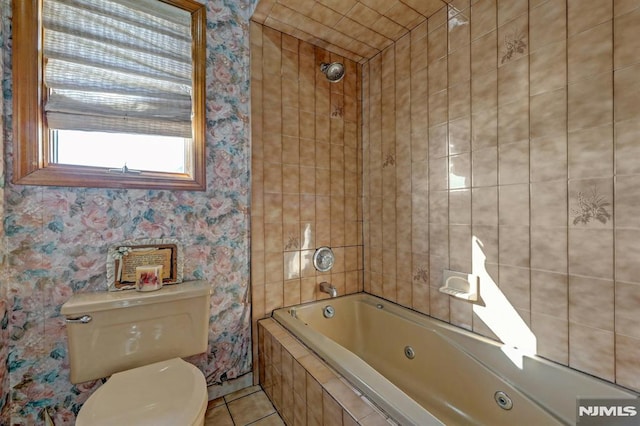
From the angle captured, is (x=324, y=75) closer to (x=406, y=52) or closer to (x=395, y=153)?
(x=406, y=52)

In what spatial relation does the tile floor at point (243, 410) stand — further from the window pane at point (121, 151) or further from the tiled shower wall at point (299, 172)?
the window pane at point (121, 151)

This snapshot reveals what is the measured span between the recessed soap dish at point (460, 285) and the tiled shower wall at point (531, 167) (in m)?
0.04

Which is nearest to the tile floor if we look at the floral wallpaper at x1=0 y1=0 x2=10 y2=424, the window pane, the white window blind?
the floral wallpaper at x1=0 y1=0 x2=10 y2=424

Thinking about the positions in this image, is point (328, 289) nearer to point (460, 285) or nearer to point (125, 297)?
point (460, 285)

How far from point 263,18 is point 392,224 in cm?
154

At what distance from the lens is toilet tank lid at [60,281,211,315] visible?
3.77 ft

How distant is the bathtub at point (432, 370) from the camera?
1053 mm

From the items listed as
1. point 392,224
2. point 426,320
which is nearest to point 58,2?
point 392,224

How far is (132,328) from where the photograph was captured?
1.24 meters

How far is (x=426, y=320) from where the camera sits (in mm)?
1620

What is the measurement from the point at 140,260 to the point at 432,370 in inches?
65.4

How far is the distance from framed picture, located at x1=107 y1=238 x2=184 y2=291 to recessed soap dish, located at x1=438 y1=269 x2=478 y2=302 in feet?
4.81

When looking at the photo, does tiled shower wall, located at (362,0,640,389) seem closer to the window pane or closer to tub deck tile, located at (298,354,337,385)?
tub deck tile, located at (298,354,337,385)

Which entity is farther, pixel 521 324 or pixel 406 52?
pixel 406 52
